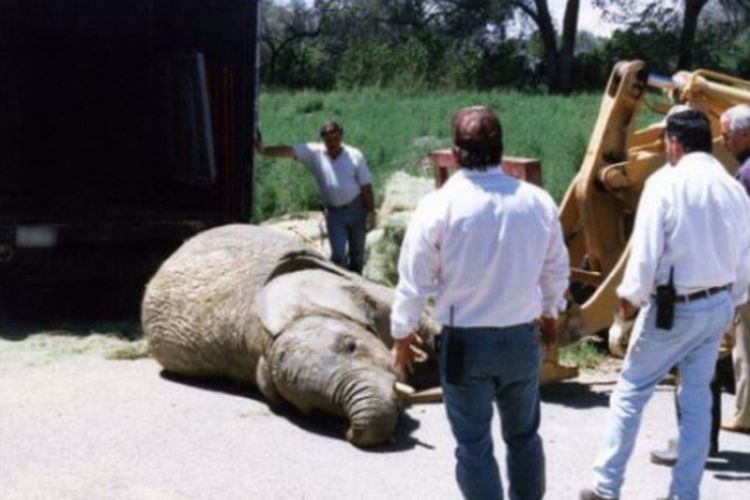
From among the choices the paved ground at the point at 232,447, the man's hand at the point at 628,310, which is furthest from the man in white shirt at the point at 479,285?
the paved ground at the point at 232,447

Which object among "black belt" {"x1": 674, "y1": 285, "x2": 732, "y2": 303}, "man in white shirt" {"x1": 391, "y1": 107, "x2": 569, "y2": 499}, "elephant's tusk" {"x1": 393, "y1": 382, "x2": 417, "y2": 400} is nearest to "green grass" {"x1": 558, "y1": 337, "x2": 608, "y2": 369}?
"elephant's tusk" {"x1": 393, "y1": 382, "x2": 417, "y2": 400}

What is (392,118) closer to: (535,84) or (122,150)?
(122,150)

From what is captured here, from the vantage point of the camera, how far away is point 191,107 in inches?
478

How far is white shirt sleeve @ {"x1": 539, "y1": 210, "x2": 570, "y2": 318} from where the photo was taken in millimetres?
5297

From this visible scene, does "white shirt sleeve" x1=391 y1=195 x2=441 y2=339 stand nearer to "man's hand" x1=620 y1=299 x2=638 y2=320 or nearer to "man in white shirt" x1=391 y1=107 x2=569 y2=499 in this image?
"man in white shirt" x1=391 y1=107 x2=569 y2=499

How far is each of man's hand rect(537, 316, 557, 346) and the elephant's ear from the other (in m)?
2.55

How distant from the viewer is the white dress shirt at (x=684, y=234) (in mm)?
5656

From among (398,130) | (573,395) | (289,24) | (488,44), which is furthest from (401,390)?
(289,24)

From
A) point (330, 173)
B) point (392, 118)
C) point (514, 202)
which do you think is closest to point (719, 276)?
point (514, 202)

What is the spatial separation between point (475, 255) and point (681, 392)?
139 cm

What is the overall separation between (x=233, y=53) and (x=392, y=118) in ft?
40.4

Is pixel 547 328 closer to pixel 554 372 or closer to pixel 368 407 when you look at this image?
pixel 368 407

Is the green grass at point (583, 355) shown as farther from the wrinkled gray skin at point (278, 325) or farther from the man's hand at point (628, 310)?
the man's hand at point (628, 310)

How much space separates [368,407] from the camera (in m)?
7.12
